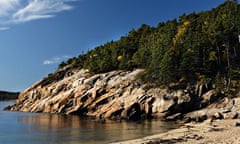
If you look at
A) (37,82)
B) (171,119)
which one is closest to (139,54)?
(171,119)

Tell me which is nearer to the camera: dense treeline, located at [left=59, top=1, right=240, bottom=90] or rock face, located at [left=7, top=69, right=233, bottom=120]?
rock face, located at [left=7, top=69, right=233, bottom=120]

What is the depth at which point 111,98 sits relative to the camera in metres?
87.2

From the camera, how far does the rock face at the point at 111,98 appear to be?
7406 centimetres

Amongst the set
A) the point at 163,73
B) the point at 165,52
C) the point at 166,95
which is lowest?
the point at 166,95

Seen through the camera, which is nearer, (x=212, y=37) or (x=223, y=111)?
(x=223, y=111)

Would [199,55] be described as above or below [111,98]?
above

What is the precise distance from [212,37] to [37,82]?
245 feet

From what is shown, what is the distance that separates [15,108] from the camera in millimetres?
131625

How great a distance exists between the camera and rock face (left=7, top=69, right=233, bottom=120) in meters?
74.1

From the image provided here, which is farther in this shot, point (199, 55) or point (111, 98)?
point (111, 98)

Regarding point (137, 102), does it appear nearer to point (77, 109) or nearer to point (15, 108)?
point (77, 109)

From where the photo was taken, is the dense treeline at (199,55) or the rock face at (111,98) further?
the dense treeline at (199,55)

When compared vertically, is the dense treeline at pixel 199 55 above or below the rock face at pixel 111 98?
above

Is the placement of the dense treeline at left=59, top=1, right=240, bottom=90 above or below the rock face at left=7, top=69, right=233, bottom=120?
above
